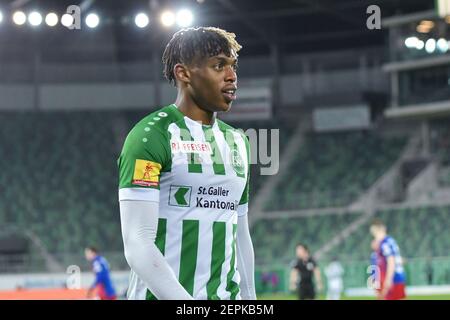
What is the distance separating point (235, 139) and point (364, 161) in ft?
115

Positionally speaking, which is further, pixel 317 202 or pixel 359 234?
pixel 317 202

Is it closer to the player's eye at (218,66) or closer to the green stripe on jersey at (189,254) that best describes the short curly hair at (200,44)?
the player's eye at (218,66)

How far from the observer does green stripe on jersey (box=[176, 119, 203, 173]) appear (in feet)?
10.1

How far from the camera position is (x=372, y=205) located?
35375 mm

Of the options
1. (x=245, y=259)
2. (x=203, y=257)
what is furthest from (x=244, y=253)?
(x=203, y=257)

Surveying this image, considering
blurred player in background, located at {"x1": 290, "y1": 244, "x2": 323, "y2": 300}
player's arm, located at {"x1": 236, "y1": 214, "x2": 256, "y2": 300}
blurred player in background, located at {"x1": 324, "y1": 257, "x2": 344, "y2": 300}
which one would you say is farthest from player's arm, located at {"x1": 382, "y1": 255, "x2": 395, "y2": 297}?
blurred player in background, located at {"x1": 324, "y1": 257, "x2": 344, "y2": 300}

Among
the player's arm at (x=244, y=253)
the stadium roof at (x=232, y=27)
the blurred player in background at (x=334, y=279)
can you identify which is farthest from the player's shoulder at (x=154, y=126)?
the stadium roof at (x=232, y=27)

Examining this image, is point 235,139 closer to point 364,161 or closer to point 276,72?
point 364,161

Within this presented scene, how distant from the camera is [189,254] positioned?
3.09m

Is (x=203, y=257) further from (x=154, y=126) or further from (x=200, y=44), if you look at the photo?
(x=200, y=44)

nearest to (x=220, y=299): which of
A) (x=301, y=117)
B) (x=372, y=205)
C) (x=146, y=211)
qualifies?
(x=146, y=211)

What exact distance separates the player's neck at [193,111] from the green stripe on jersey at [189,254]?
379 mm

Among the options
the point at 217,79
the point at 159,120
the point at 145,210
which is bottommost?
the point at 145,210

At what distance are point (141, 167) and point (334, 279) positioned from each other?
2493cm
